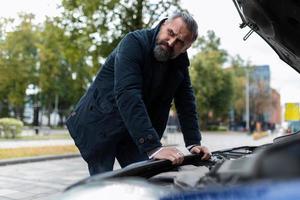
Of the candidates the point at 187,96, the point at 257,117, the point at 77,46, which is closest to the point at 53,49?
the point at 77,46

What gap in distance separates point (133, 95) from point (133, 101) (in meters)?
0.03

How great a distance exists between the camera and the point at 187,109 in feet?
11.0

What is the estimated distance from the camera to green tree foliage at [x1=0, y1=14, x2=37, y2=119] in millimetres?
34000

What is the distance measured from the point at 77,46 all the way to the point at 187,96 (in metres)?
13.5

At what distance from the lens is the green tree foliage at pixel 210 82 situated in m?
51.4

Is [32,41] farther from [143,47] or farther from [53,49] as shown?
[143,47]

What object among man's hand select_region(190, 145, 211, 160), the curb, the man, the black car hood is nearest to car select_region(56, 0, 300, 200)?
the black car hood

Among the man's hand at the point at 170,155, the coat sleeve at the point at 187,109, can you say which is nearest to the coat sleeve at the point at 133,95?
the man's hand at the point at 170,155

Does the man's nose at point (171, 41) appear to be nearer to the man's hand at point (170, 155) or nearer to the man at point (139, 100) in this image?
the man at point (139, 100)

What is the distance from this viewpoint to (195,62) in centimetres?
5162

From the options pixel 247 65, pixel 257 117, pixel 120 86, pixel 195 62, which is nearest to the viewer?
pixel 120 86

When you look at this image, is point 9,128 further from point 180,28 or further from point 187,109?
point 180,28

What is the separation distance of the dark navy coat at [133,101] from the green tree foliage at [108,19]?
1288 centimetres

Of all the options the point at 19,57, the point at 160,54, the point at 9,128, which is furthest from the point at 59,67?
the point at 160,54
